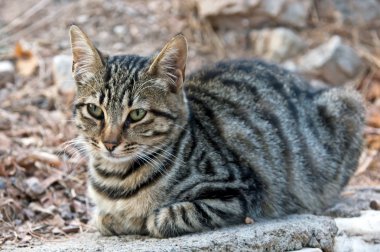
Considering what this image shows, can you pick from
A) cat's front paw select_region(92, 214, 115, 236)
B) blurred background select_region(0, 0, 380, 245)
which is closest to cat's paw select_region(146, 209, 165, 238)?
cat's front paw select_region(92, 214, 115, 236)

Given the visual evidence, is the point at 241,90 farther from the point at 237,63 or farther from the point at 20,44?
the point at 20,44

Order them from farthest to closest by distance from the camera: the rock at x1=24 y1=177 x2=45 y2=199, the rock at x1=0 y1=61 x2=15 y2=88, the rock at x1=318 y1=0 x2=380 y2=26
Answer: the rock at x1=318 y1=0 x2=380 y2=26 < the rock at x1=0 y1=61 x2=15 y2=88 < the rock at x1=24 y1=177 x2=45 y2=199

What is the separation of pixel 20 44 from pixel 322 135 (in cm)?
377

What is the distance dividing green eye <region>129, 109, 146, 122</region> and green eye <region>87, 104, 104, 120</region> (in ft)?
0.61

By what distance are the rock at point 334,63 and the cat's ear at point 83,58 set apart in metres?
4.08

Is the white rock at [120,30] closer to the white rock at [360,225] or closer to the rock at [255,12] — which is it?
the rock at [255,12]

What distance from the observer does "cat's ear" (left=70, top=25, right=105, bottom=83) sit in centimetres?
425

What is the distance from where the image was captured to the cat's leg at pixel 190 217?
3.99m

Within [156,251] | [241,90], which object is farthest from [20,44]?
[156,251]

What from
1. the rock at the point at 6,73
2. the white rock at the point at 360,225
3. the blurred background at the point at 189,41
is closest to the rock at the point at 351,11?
the blurred background at the point at 189,41

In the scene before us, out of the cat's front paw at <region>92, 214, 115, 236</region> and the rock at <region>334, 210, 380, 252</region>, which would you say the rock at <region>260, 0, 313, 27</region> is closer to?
the rock at <region>334, 210, 380, 252</region>

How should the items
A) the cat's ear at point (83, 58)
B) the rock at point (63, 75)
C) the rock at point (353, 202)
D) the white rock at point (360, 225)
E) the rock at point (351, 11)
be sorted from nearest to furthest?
the cat's ear at point (83, 58) < the white rock at point (360, 225) < the rock at point (353, 202) < the rock at point (63, 75) < the rock at point (351, 11)

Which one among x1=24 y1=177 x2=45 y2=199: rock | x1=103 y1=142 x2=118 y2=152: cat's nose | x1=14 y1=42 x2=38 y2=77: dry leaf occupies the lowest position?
x1=24 y1=177 x2=45 y2=199: rock

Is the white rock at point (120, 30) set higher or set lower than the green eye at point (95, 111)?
lower
